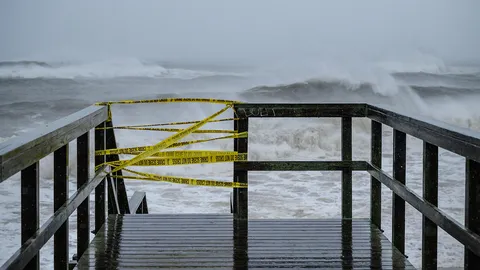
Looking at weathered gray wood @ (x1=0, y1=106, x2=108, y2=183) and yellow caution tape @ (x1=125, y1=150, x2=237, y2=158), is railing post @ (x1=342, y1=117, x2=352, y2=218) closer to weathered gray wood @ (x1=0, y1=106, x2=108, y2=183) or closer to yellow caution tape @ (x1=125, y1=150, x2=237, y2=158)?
yellow caution tape @ (x1=125, y1=150, x2=237, y2=158)

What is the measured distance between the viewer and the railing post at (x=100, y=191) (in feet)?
15.0

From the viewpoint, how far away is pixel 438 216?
9.78 feet

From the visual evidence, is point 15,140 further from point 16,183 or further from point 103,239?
point 16,183

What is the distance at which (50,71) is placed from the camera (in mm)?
46656

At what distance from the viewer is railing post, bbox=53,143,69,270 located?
315 centimetres

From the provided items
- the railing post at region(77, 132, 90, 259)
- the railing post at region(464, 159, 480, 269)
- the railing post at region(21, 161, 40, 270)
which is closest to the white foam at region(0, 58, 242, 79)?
the railing post at region(77, 132, 90, 259)

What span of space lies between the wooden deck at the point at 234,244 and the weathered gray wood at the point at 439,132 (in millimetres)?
829

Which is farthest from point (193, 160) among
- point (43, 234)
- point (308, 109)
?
point (43, 234)

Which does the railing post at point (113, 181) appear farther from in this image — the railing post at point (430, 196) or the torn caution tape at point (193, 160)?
the railing post at point (430, 196)

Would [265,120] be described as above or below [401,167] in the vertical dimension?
above

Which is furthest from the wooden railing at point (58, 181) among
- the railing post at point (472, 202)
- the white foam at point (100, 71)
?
the white foam at point (100, 71)

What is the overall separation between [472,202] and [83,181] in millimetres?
2331

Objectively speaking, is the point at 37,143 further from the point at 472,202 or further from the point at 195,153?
the point at 195,153

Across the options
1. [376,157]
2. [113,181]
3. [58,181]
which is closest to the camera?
[58,181]
